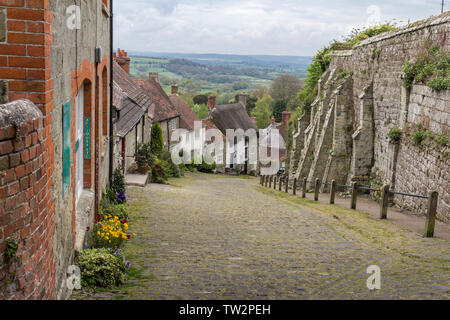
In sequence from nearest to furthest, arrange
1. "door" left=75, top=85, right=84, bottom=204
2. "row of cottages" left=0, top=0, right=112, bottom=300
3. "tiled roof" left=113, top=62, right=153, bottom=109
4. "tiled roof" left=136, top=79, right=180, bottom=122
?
"row of cottages" left=0, top=0, right=112, bottom=300 → "door" left=75, top=85, right=84, bottom=204 → "tiled roof" left=113, top=62, right=153, bottom=109 → "tiled roof" left=136, top=79, right=180, bottom=122

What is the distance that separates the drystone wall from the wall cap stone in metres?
9.68

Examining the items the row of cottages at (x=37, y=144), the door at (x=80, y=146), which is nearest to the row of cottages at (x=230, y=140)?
the door at (x=80, y=146)

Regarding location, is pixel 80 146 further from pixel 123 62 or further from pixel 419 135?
pixel 123 62

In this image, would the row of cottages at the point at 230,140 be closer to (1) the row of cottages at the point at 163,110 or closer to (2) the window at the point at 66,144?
(1) the row of cottages at the point at 163,110

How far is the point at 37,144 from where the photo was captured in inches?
148

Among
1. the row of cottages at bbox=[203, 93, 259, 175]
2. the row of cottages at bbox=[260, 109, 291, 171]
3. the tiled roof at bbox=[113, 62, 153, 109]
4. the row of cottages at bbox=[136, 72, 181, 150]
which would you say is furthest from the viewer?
the row of cottages at bbox=[260, 109, 291, 171]

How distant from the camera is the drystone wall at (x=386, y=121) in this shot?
1188 centimetres

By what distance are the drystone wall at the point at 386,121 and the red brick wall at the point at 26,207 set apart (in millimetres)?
9392

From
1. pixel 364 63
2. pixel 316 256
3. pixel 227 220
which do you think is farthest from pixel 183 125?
pixel 316 256

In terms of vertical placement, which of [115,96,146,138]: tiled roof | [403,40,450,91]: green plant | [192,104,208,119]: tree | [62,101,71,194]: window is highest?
[403,40,450,91]: green plant

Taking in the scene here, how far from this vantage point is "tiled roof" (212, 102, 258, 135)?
54.5 metres

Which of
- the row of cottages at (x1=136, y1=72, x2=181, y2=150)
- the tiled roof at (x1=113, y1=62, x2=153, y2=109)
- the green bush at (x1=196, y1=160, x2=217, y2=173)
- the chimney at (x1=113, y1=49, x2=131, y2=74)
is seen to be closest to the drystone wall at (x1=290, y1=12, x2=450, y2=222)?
the tiled roof at (x1=113, y1=62, x2=153, y2=109)

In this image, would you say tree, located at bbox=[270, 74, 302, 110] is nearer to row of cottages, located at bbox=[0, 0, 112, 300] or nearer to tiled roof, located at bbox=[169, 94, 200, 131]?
tiled roof, located at bbox=[169, 94, 200, 131]

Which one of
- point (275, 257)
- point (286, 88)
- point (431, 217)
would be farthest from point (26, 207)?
point (286, 88)
